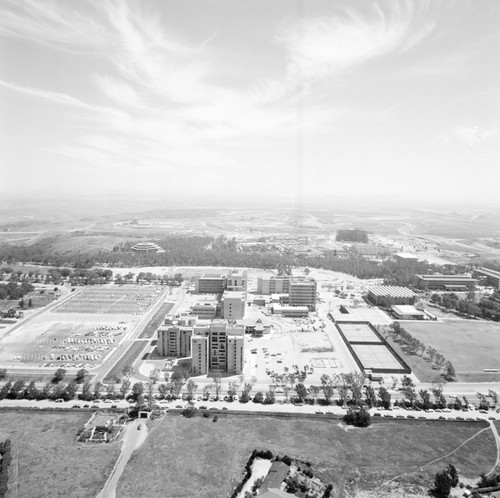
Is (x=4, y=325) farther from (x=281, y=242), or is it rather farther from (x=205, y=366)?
(x=281, y=242)

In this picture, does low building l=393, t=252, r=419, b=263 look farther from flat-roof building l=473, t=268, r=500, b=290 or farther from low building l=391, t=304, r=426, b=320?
low building l=391, t=304, r=426, b=320

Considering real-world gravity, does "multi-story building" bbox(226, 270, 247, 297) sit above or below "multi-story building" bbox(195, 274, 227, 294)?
above

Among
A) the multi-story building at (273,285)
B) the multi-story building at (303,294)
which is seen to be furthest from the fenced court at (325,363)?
the multi-story building at (273,285)

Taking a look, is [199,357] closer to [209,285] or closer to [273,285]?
[209,285]

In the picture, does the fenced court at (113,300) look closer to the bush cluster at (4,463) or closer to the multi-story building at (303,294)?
the multi-story building at (303,294)

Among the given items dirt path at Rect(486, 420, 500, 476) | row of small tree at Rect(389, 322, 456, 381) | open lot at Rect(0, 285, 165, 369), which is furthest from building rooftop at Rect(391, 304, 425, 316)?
open lot at Rect(0, 285, 165, 369)

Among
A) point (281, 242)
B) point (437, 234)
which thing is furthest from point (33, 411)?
point (437, 234)
